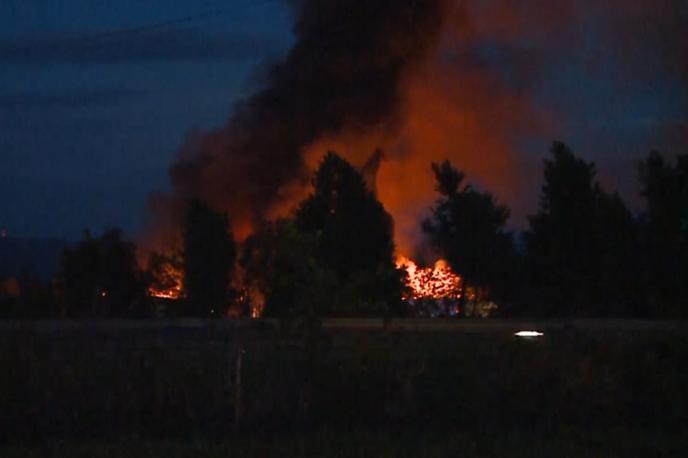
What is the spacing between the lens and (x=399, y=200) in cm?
6331

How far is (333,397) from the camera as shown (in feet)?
56.0

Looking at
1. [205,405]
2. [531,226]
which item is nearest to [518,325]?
[531,226]

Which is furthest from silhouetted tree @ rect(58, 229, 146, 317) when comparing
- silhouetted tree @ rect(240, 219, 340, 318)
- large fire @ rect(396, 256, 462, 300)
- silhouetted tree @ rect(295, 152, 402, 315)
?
large fire @ rect(396, 256, 462, 300)

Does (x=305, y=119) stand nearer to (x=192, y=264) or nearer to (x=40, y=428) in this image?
(x=192, y=264)

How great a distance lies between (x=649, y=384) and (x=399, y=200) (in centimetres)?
4539

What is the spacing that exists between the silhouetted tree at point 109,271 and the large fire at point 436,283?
10.1 meters

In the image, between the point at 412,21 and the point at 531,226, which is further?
the point at 412,21

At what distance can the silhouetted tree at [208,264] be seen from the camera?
4350cm

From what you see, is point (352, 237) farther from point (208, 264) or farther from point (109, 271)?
point (109, 271)

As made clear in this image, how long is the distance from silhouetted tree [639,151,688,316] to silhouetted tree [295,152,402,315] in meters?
8.87

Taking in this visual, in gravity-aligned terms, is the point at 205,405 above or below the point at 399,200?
below

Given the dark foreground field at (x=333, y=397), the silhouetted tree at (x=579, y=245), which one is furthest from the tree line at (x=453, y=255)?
the dark foreground field at (x=333, y=397)

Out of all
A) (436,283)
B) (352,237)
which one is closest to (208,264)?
(352,237)

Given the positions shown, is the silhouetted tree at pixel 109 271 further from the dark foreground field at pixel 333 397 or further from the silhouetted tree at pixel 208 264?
the dark foreground field at pixel 333 397
